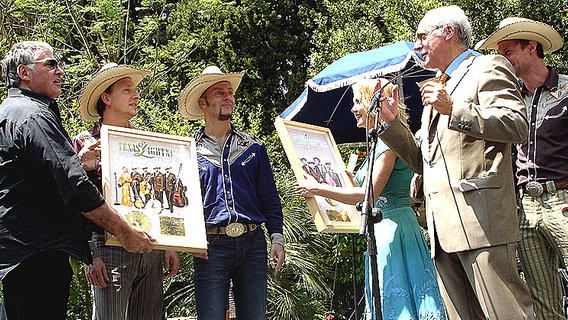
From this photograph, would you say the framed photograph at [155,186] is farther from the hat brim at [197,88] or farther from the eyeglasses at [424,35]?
the eyeglasses at [424,35]

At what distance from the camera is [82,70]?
9.34 metres

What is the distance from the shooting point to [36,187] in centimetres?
319

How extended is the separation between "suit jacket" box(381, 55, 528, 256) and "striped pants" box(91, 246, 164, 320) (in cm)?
157

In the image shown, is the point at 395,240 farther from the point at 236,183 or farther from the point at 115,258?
the point at 115,258

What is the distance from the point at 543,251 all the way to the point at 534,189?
0.36 m

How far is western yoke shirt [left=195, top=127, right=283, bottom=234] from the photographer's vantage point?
402cm

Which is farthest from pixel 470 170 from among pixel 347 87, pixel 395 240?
pixel 347 87

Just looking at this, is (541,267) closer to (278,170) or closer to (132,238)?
(132,238)

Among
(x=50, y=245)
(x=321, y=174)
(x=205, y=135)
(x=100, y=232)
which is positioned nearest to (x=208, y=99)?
(x=205, y=135)

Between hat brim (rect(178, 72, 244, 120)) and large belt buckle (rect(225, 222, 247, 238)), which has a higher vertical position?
hat brim (rect(178, 72, 244, 120))

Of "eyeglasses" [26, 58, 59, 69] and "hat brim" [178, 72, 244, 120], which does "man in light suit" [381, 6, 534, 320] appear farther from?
"eyeglasses" [26, 58, 59, 69]

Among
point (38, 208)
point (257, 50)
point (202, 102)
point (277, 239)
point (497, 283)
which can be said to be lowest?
point (497, 283)

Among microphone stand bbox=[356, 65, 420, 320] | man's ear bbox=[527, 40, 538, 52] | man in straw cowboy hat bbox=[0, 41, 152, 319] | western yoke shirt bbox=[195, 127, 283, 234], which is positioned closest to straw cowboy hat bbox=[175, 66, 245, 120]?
western yoke shirt bbox=[195, 127, 283, 234]

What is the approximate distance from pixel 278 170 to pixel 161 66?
2.84 metres
